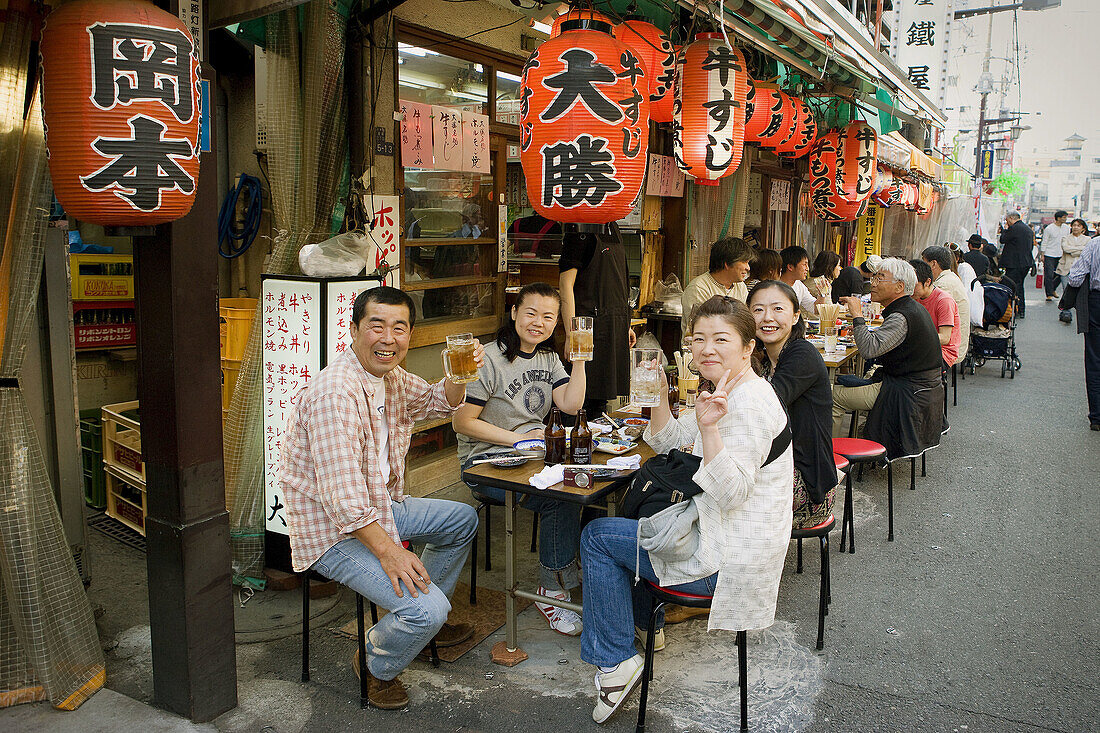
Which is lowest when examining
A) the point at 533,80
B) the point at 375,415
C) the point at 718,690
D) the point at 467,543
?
the point at 718,690

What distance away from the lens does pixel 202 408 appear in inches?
137

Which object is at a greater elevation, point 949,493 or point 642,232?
point 642,232

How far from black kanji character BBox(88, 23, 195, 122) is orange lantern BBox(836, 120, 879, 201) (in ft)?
27.9

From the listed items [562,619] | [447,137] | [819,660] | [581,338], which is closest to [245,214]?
[447,137]

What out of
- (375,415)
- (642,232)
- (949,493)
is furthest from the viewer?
(642,232)

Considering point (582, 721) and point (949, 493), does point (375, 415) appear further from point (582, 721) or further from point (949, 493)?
point (949, 493)

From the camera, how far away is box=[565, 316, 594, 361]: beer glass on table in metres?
4.18

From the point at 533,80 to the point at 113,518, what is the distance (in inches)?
174

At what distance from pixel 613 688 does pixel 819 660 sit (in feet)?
4.29

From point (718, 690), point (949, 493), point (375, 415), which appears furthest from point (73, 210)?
point (949, 493)

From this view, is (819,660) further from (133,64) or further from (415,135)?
(415,135)

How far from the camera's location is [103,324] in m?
6.17

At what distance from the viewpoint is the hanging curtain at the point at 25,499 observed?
11.6 feet

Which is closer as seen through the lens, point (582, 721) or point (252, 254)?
point (582, 721)
